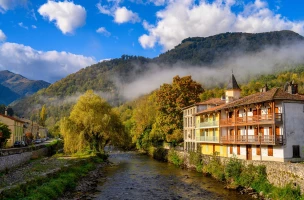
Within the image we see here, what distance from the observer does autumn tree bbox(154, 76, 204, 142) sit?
67.3 metres

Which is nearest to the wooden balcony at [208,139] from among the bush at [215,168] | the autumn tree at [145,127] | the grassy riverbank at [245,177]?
the grassy riverbank at [245,177]

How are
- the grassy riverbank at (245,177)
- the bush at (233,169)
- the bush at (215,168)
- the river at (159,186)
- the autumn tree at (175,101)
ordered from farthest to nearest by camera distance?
the autumn tree at (175,101) → the bush at (215,168) → the bush at (233,169) → the river at (159,186) → the grassy riverbank at (245,177)

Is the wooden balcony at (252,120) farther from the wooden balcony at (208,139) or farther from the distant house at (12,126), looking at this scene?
the distant house at (12,126)

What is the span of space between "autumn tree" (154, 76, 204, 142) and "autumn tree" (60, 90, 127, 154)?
12.3 m

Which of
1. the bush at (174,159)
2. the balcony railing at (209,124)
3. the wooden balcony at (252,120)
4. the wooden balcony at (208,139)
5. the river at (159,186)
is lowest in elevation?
the river at (159,186)

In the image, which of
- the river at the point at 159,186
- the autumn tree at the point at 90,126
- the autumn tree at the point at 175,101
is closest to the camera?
the river at the point at 159,186

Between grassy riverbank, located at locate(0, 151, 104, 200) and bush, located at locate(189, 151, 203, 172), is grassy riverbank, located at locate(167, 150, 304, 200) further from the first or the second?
grassy riverbank, located at locate(0, 151, 104, 200)

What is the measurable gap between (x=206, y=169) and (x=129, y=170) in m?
13.0

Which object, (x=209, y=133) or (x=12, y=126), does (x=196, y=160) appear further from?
(x=12, y=126)

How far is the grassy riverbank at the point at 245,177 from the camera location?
25.1 metres

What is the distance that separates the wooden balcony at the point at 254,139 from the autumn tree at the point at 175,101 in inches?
898

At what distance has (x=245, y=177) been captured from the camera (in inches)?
1248

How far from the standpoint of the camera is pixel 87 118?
5472 centimetres

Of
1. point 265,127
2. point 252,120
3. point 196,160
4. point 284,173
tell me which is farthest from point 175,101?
point 284,173
